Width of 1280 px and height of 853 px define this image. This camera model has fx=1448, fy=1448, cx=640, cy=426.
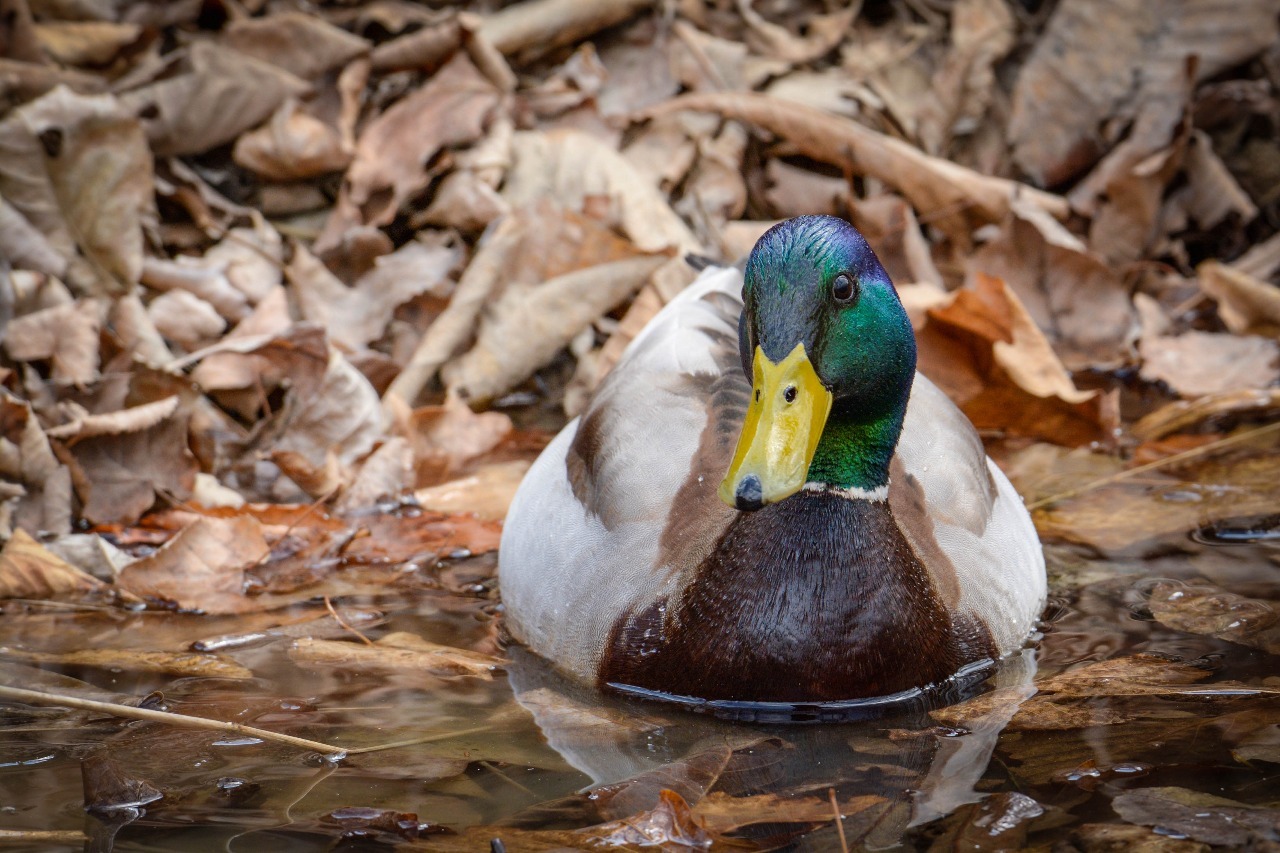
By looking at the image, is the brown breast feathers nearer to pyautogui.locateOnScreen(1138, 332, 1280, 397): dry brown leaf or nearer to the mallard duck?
the mallard duck

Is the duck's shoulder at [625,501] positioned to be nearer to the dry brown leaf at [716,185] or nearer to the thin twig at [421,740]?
the thin twig at [421,740]

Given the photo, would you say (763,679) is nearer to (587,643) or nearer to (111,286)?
(587,643)

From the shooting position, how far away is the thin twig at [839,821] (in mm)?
2508

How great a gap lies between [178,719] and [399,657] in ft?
2.10

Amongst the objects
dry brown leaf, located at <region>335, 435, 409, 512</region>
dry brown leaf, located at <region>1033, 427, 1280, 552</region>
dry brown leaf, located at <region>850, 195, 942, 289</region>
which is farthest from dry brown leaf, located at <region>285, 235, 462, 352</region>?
dry brown leaf, located at <region>1033, 427, 1280, 552</region>

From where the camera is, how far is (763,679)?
3199mm

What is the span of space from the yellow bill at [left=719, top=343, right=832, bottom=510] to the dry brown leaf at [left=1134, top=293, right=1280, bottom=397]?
295 cm

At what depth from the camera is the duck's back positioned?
135 inches

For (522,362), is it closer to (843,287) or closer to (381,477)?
(381,477)

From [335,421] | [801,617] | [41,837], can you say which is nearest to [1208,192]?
[335,421]

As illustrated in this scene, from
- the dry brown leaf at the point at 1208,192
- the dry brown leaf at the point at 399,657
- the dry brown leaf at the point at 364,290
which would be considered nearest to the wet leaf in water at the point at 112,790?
the dry brown leaf at the point at 399,657

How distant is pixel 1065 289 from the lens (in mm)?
6012

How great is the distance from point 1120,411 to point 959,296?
93cm

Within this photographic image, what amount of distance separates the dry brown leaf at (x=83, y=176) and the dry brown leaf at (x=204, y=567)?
1.71 m
